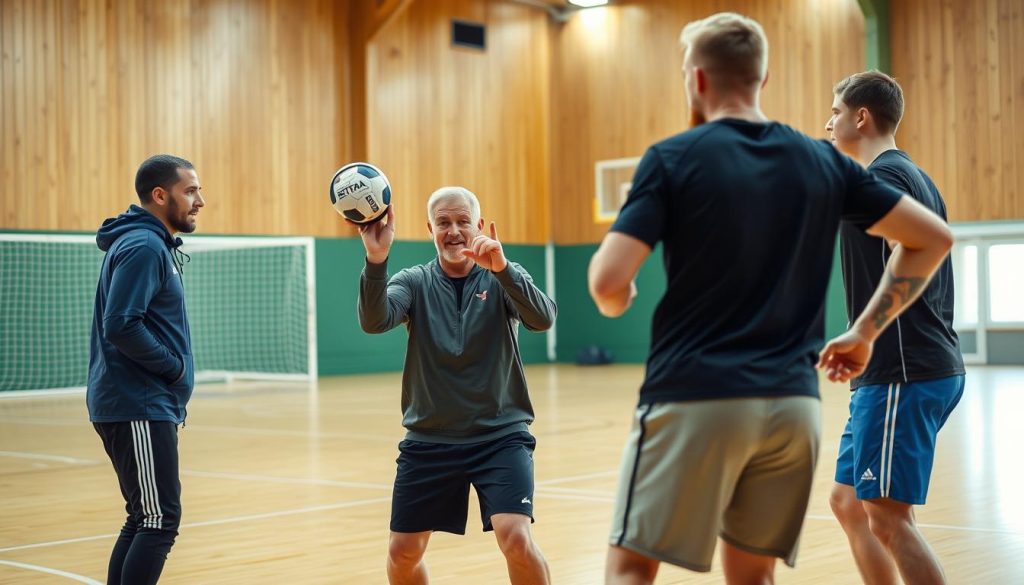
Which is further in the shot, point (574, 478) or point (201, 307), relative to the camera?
point (201, 307)

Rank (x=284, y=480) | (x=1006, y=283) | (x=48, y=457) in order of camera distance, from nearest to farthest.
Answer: (x=284, y=480) → (x=48, y=457) → (x=1006, y=283)

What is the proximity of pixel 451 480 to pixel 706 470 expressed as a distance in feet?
5.47

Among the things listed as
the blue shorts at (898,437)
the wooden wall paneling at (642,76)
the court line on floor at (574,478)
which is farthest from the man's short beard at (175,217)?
the wooden wall paneling at (642,76)

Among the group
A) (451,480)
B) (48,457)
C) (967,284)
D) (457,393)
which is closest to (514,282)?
(457,393)

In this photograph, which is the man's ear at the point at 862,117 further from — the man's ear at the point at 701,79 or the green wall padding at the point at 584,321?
the green wall padding at the point at 584,321

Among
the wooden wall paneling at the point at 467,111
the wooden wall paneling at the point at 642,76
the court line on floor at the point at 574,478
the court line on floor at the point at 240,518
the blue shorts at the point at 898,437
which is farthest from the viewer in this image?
the wooden wall paneling at the point at 467,111

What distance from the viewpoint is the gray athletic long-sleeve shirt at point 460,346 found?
4242 millimetres

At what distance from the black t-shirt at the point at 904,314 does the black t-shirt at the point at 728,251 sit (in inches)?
45.4

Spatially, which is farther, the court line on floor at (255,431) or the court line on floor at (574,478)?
the court line on floor at (255,431)

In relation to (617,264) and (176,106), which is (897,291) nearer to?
(617,264)

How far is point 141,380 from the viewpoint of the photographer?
4.24 metres

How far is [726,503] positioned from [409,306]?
1.92 meters

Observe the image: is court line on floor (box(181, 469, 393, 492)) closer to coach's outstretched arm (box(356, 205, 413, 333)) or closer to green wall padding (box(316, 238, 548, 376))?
coach's outstretched arm (box(356, 205, 413, 333))

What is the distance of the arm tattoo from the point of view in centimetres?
304
